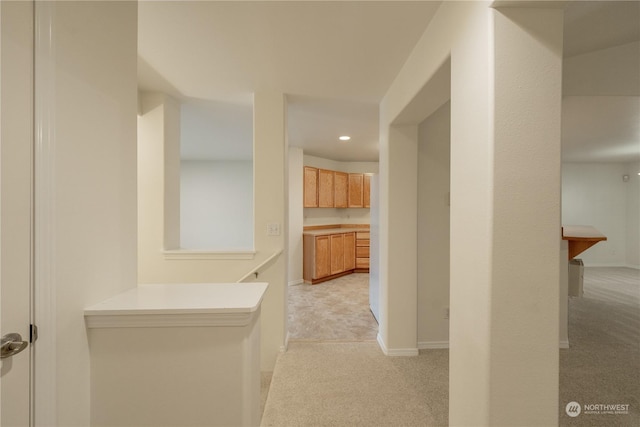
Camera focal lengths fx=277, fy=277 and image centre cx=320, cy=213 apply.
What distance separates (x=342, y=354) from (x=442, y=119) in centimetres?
241

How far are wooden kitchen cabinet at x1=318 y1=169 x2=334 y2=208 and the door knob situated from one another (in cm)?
501

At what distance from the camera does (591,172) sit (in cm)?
652

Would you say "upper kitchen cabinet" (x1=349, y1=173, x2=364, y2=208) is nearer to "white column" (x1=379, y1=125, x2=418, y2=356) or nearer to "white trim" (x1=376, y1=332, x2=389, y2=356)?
"white column" (x1=379, y1=125, x2=418, y2=356)

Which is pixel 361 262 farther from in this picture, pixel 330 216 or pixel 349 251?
pixel 330 216

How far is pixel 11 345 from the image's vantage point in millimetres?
750

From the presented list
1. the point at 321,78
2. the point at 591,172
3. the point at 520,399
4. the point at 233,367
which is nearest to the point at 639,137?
the point at 591,172

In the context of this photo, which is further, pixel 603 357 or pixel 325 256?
pixel 325 256

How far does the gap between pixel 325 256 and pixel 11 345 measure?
4728mm

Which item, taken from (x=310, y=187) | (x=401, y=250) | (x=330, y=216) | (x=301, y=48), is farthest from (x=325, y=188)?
(x=301, y=48)

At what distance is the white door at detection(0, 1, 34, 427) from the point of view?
2.46 feet

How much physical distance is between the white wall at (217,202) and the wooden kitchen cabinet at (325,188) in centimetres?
169

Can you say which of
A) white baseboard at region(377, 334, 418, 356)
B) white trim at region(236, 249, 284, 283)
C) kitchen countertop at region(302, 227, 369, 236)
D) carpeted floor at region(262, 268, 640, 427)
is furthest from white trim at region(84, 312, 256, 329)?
kitchen countertop at region(302, 227, 369, 236)

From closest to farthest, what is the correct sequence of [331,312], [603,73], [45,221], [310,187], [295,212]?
[45,221]
[603,73]
[331,312]
[295,212]
[310,187]

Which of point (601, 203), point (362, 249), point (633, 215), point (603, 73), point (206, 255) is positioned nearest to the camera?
point (603, 73)
